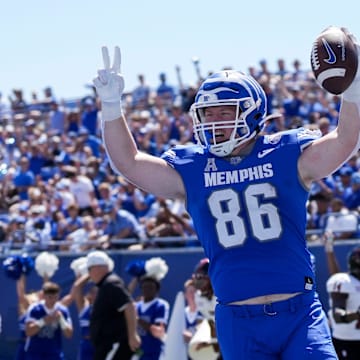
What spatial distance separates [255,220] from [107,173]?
32.7 ft

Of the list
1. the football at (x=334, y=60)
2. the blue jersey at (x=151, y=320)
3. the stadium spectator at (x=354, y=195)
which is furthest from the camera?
the stadium spectator at (x=354, y=195)

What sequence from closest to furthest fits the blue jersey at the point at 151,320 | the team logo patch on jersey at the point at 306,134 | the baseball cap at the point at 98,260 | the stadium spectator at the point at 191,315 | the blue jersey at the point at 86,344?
the team logo patch on jersey at the point at 306,134, the stadium spectator at the point at 191,315, the baseball cap at the point at 98,260, the blue jersey at the point at 151,320, the blue jersey at the point at 86,344

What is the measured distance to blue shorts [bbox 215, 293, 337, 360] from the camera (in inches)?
157

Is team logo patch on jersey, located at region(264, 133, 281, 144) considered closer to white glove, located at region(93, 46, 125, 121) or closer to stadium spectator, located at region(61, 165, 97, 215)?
white glove, located at region(93, 46, 125, 121)

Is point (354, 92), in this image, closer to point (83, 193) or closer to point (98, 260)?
point (98, 260)

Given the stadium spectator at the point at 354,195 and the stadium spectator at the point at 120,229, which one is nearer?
the stadium spectator at the point at 354,195

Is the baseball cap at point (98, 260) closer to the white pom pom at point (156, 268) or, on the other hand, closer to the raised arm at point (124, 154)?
the white pom pom at point (156, 268)

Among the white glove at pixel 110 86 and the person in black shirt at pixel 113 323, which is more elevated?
the white glove at pixel 110 86

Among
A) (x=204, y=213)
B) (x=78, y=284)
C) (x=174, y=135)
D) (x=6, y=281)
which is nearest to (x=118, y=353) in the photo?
(x=78, y=284)

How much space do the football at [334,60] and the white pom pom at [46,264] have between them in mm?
7132

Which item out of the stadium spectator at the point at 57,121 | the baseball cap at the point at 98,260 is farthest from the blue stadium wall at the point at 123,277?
the stadium spectator at the point at 57,121

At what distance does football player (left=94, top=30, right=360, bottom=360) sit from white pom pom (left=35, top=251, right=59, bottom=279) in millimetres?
6625

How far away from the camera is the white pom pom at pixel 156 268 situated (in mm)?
9984

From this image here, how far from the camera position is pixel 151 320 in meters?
9.62
